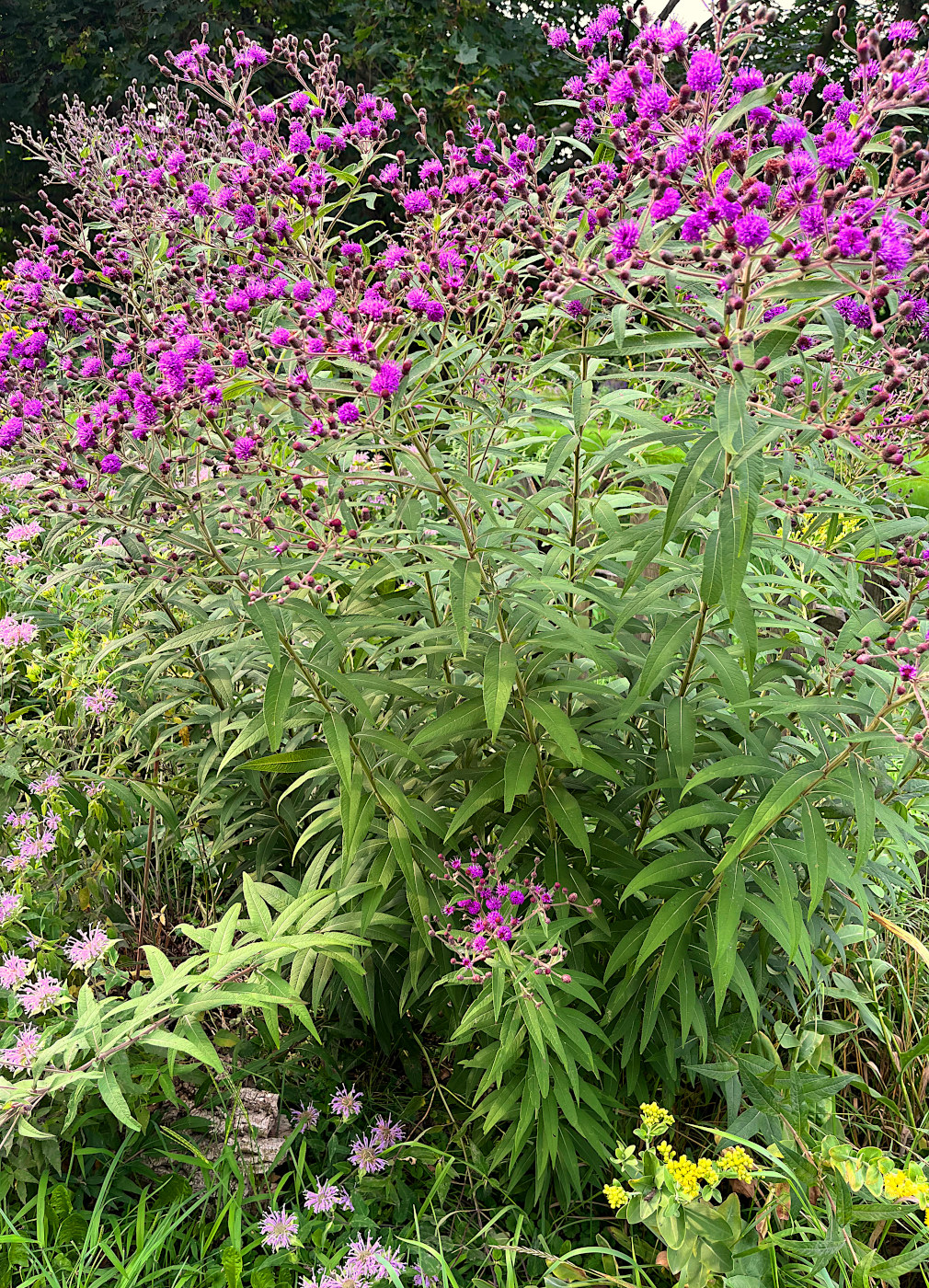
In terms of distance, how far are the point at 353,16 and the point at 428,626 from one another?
9.81 metres

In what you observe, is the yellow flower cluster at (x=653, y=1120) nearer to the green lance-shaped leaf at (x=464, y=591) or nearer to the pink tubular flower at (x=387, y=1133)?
the pink tubular flower at (x=387, y=1133)

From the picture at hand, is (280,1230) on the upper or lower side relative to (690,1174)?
lower

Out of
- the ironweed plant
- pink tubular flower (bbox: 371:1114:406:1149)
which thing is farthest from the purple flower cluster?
pink tubular flower (bbox: 371:1114:406:1149)

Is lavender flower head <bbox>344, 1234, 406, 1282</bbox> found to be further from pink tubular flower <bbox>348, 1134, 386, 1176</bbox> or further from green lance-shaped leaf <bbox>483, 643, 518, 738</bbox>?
green lance-shaped leaf <bbox>483, 643, 518, 738</bbox>

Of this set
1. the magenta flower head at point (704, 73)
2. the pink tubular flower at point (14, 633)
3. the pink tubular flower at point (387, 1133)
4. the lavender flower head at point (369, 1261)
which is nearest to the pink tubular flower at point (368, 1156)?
the pink tubular flower at point (387, 1133)

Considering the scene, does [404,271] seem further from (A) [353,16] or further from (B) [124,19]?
(B) [124,19]

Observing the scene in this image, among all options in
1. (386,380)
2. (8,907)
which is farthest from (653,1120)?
(8,907)

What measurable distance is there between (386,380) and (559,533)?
1.00m

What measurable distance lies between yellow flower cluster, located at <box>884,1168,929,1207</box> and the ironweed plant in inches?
17.5

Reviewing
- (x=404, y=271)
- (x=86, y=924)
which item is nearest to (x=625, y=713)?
(x=404, y=271)

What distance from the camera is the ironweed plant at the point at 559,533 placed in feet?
5.99

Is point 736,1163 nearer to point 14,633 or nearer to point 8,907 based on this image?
point 8,907

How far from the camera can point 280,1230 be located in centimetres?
245

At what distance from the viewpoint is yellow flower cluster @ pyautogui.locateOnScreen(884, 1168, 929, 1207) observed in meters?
1.93
